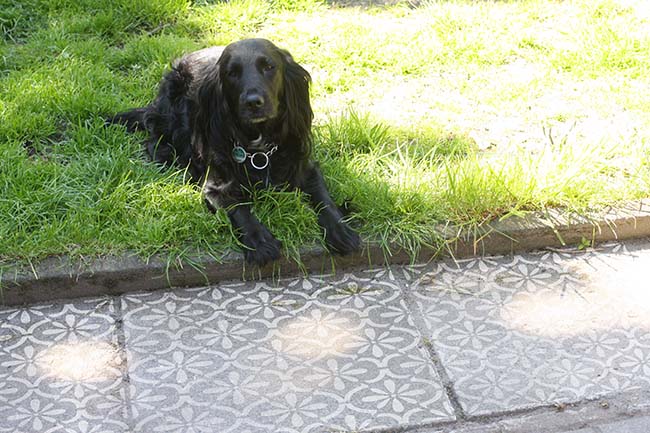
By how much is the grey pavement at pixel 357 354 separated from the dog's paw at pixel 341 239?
0.12 m

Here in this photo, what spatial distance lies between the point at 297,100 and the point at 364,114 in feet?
2.76

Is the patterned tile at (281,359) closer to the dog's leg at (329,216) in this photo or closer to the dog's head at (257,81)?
the dog's leg at (329,216)

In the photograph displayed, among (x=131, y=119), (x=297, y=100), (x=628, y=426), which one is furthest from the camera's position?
(x=131, y=119)

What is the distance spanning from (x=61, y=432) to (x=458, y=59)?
3.21m

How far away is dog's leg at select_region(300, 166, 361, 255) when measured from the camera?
3.85 metres

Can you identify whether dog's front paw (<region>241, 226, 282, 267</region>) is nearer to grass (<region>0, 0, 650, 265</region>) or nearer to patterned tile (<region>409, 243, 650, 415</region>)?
grass (<region>0, 0, 650, 265</region>)

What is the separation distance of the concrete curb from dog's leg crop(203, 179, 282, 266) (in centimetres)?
7

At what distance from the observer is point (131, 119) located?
4617 millimetres

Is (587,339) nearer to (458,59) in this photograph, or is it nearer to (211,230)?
(211,230)

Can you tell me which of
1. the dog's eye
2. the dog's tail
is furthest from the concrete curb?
the dog's tail

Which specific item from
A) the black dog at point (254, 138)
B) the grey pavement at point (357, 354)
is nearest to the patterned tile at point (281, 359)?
the grey pavement at point (357, 354)

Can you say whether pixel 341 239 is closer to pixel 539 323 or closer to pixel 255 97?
pixel 255 97

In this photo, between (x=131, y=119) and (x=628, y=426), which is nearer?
(x=628, y=426)

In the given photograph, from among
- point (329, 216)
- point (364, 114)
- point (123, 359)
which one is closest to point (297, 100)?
point (329, 216)
